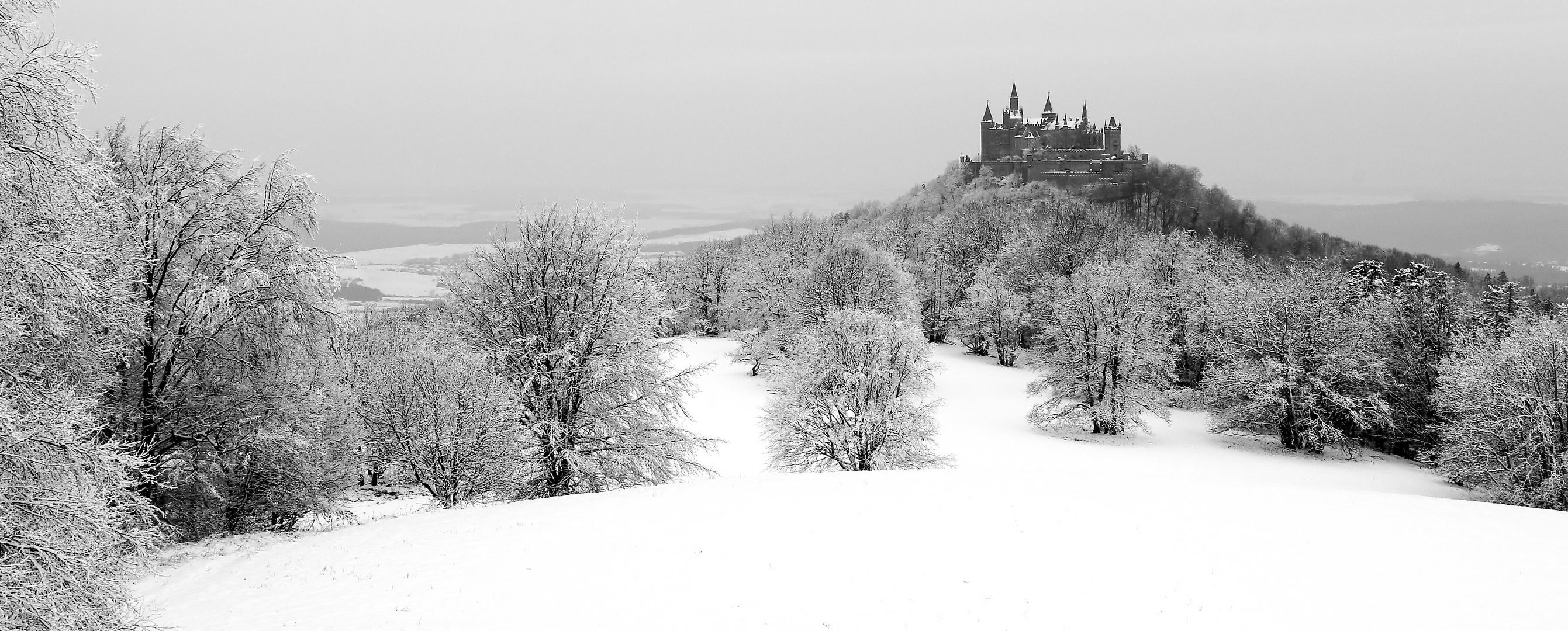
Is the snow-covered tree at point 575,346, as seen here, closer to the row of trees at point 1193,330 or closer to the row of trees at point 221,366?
the row of trees at point 221,366

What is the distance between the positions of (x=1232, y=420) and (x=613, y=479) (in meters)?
33.8

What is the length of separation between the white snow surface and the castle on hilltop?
14348 cm

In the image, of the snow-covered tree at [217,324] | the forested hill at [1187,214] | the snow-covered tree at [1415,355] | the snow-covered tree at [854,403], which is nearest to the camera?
the snow-covered tree at [217,324]

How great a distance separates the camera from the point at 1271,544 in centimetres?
1427

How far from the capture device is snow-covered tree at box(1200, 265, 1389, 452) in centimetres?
3753

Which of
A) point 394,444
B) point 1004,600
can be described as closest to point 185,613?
point 1004,600

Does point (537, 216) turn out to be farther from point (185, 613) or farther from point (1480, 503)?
point (1480, 503)

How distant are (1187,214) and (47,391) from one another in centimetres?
13882

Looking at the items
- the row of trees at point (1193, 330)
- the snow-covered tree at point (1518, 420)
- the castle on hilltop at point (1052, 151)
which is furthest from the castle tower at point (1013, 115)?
the snow-covered tree at point (1518, 420)

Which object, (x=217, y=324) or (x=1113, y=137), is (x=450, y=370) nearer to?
(x=217, y=324)

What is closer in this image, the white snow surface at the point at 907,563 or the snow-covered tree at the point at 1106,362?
the white snow surface at the point at 907,563

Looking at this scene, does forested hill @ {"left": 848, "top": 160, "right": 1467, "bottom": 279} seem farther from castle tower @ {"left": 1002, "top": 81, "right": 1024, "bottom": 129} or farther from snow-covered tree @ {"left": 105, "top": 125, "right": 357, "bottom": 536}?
snow-covered tree @ {"left": 105, "top": 125, "right": 357, "bottom": 536}

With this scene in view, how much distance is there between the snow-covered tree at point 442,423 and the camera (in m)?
19.8

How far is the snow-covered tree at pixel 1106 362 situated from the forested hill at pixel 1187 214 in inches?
2107
